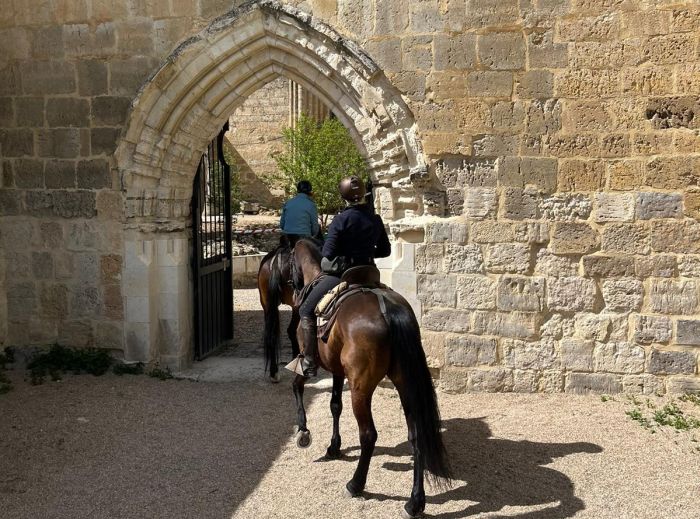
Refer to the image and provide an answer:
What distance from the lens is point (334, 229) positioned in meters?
4.03

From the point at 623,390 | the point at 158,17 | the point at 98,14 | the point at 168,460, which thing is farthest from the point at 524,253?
the point at 98,14

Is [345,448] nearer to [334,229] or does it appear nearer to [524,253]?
[334,229]

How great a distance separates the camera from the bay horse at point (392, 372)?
351cm

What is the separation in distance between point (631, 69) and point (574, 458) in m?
3.04

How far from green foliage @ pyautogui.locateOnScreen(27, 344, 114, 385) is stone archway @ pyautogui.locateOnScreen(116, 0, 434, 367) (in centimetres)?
30

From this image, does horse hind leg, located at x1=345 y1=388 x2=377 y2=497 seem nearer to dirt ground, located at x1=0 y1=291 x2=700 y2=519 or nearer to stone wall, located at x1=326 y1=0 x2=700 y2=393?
dirt ground, located at x1=0 y1=291 x2=700 y2=519

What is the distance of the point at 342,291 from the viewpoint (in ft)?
13.0

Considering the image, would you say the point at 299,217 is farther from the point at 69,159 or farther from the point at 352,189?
the point at 352,189

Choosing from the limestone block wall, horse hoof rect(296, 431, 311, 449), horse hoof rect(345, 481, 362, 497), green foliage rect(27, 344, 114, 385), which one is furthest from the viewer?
green foliage rect(27, 344, 114, 385)

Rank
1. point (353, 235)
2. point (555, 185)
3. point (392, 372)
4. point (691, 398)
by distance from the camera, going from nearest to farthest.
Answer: point (392, 372), point (353, 235), point (691, 398), point (555, 185)

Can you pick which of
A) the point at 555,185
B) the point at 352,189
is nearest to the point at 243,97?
the point at 352,189

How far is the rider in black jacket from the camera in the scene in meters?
4.04

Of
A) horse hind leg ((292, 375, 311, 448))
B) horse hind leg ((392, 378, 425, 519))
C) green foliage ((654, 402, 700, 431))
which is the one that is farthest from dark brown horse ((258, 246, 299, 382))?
green foliage ((654, 402, 700, 431))

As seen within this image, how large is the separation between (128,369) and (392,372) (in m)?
3.59
